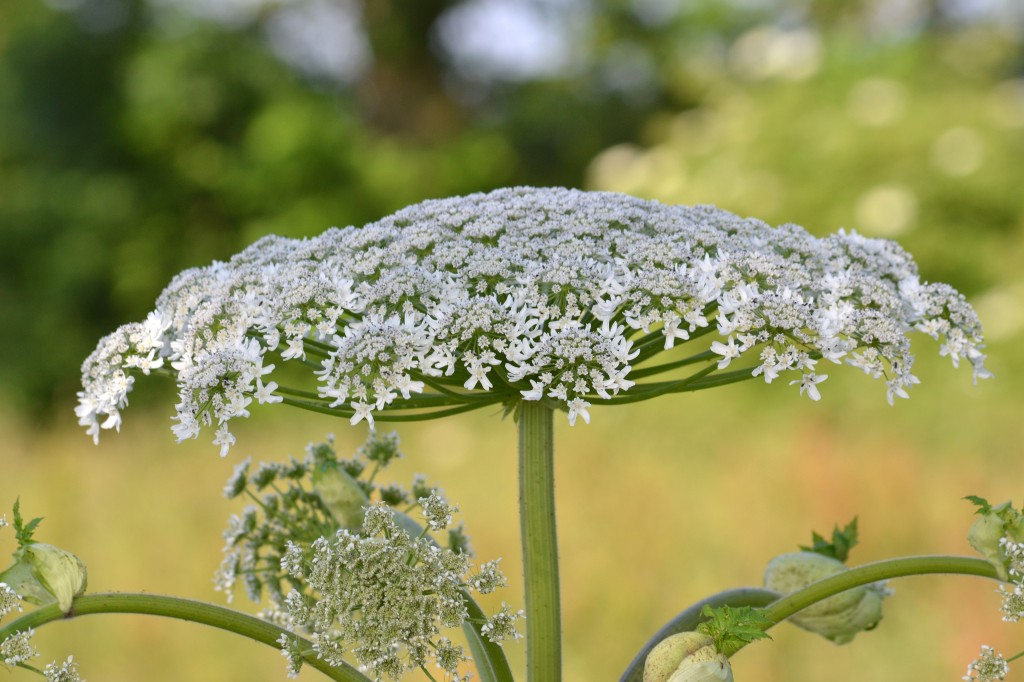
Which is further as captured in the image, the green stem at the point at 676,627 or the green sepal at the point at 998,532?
the green stem at the point at 676,627

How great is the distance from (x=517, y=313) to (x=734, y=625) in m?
0.50

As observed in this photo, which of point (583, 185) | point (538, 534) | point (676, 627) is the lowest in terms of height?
point (676, 627)

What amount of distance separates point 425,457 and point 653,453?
262 cm

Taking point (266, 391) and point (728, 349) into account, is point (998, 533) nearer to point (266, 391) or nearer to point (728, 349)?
point (728, 349)

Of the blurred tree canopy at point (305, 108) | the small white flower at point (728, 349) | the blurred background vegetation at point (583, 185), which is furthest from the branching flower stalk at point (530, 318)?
the blurred tree canopy at point (305, 108)

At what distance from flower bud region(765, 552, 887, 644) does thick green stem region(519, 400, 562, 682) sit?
385 mm

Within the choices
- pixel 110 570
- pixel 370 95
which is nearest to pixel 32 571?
pixel 110 570

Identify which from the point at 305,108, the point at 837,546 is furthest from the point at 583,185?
the point at 837,546

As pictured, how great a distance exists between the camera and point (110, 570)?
24.9 ft

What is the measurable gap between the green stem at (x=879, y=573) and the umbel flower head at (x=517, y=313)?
0.24 metres

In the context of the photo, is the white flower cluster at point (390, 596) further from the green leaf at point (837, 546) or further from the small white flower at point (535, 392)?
the green leaf at point (837, 546)

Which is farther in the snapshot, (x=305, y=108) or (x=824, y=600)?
(x=305, y=108)

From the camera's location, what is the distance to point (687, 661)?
4.63ft

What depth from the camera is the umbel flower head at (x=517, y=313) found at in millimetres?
1428
